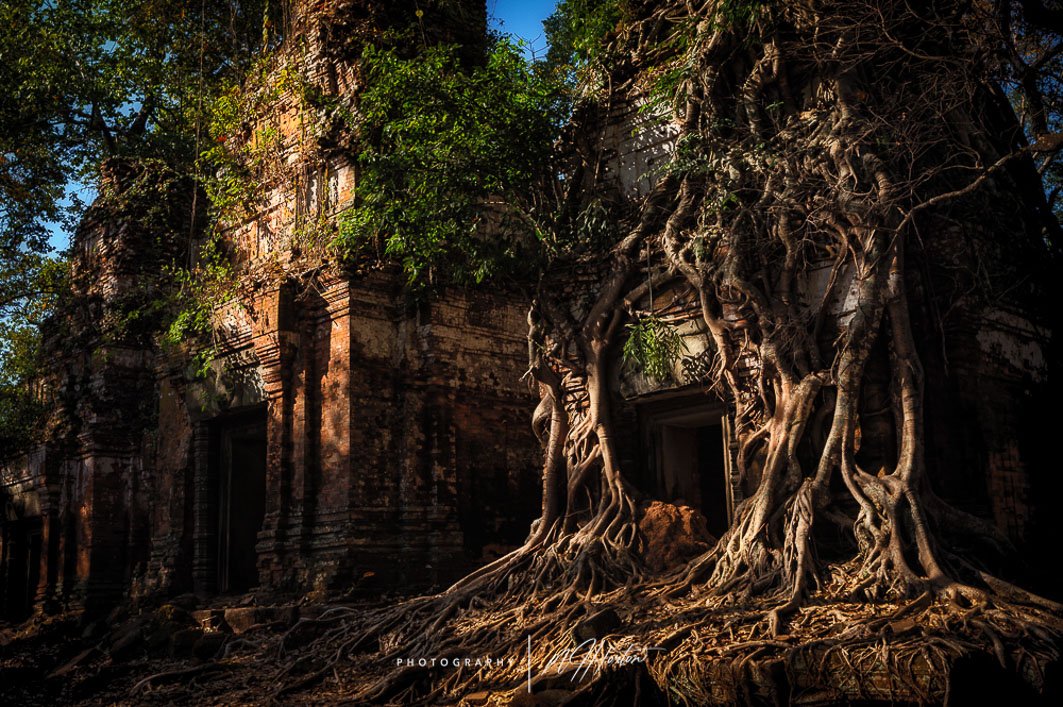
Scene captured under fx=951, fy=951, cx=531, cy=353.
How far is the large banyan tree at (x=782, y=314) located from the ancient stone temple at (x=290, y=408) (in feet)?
7.03

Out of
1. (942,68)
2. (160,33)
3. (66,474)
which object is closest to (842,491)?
(942,68)

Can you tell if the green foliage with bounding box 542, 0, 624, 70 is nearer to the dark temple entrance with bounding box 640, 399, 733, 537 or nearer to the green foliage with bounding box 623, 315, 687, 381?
the green foliage with bounding box 623, 315, 687, 381

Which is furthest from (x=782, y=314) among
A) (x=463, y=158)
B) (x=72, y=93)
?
(x=72, y=93)

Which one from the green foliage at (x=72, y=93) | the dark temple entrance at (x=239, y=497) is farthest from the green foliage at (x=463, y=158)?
the green foliage at (x=72, y=93)

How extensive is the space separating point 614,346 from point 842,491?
2.56 meters

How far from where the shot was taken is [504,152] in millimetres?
9188

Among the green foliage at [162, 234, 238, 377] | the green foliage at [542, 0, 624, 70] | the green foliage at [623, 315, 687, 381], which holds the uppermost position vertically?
the green foliage at [542, 0, 624, 70]

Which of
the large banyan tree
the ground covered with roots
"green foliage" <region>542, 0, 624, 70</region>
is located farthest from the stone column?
"green foliage" <region>542, 0, 624, 70</region>

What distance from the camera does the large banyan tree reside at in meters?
6.53

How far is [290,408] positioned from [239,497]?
7.06 ft

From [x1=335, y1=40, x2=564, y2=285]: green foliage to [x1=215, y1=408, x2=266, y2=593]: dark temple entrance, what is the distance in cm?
384

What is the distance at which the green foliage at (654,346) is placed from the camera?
8.14 metres

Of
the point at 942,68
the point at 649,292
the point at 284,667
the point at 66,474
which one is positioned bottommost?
the point at 284,667

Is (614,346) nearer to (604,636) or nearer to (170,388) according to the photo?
(604,636)
